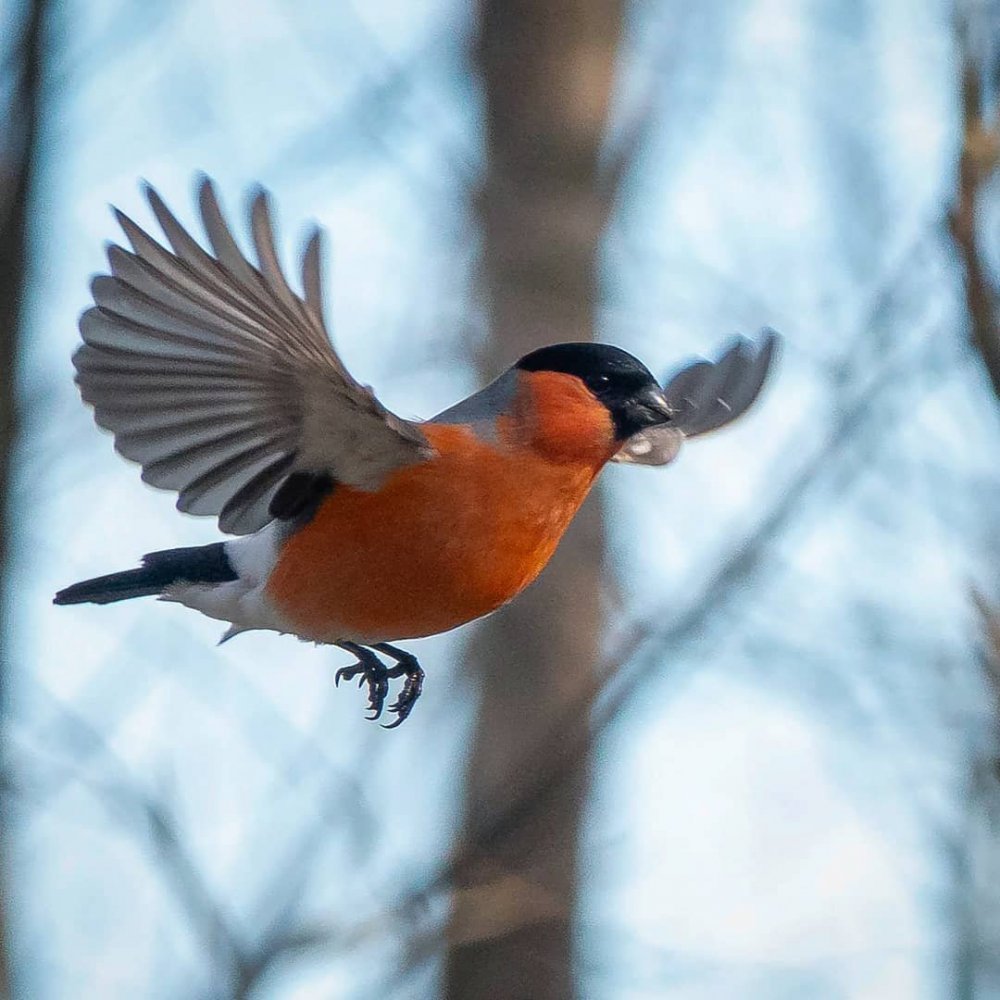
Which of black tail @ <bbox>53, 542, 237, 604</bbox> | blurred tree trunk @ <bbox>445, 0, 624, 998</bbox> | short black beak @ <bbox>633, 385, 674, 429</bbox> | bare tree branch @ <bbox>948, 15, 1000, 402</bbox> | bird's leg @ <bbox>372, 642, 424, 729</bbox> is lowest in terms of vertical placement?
blurred tree trunk @ <bbox>445, 0, 624, 998</bbox>

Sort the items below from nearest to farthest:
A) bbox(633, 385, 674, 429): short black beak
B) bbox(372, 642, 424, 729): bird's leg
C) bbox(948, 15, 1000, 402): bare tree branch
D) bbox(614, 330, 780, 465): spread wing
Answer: bbox(948, 15, 1000, 402): bare tree branch
bbox(633, 385, 674, 429): short black beak
bbox(372, 642, 424, 729): bird's leg
bbox(614, 330, 780, 465): spread wing

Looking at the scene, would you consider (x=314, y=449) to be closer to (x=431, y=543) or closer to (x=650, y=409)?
(x=431, y=543)

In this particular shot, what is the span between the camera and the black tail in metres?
3.23

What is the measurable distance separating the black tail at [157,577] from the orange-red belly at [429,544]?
13.5 inches

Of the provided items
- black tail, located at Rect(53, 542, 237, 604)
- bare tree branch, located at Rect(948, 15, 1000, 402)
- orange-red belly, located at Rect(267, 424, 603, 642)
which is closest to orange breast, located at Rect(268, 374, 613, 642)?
→ orange-red belly, located at Rect(267, 424, 603, 642)

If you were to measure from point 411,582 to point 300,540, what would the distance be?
261 mm

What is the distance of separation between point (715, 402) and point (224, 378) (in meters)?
1.10

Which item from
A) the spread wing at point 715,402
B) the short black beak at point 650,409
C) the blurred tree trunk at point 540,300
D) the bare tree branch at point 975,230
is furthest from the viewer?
the blurred tree trunk at point 540,300

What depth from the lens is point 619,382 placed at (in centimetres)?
313

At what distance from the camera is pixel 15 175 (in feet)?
11.2

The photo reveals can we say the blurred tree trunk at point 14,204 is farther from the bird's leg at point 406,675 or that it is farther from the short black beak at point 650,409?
the short black beak at point 650,409

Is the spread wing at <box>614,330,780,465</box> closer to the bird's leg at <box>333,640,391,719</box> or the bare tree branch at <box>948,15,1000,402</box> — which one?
the bird's leg at <box>333,640,391,719</box>

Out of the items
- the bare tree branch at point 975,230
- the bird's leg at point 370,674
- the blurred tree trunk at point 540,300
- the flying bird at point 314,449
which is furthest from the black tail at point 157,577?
the bare tree branch at point 975,230

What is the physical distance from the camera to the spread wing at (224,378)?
2404 mm
